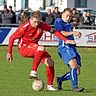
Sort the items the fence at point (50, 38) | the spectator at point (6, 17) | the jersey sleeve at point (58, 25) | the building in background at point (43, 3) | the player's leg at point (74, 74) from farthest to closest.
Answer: the building in background at point (43, 3)
the spectator at point (6, 17)
the fence at point (50, 38)
the jersey sleeve at point (58, 25)
the player's leg at point (74, 74)

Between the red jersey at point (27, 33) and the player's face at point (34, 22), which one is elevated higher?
the player's face at point (34, 22)

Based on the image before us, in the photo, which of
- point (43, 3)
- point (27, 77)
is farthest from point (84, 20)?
point (43, 3)

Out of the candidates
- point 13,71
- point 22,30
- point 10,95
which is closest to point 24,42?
point 22,30

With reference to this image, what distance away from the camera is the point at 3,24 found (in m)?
27.3

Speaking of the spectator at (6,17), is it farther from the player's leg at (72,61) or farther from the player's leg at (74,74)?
the player's leg at (74,74)

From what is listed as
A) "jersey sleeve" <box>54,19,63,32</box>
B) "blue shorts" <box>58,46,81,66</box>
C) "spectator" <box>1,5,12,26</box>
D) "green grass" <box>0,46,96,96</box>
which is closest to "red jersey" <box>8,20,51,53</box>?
"jersey sleeve" <box>54,19,63,32</box>

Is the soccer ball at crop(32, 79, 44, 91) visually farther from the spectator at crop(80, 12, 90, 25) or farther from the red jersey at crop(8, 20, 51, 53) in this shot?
the spectator at crop(80, 12, 90, 25)

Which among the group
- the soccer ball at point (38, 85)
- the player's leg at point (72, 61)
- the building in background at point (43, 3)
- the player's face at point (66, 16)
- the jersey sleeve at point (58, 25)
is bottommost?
the building in background at point (43, 3)

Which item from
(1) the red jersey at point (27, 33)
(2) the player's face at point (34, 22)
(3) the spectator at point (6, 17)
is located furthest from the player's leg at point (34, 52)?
(3) the spectator at point (6, 17)

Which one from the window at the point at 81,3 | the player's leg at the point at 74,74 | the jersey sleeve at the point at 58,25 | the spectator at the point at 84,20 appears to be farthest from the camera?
the window at the point at 81,3

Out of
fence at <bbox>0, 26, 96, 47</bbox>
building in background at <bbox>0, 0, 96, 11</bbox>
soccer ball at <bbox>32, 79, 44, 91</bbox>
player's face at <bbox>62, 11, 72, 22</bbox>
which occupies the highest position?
player's face at <bbox>62, 11, 72, 22</bbox>

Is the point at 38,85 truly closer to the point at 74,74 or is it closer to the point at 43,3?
the point at 74,74

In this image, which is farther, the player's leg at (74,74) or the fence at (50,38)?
the fence at (50,38)

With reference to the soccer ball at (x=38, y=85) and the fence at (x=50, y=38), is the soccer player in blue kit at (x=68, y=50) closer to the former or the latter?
the soccer ball at (x=38, y=85)
